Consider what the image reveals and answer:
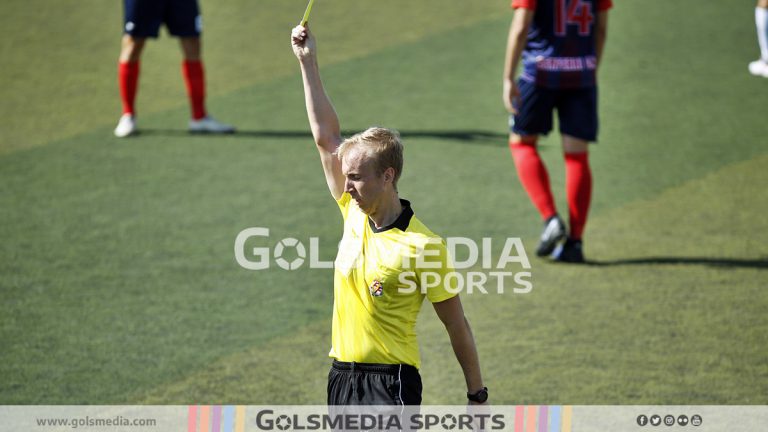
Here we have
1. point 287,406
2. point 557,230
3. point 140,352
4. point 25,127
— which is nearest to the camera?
point 287,406

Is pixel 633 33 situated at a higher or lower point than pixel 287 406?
lower

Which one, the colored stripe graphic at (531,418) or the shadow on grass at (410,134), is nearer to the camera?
the colored stripe graphic at (531,418)

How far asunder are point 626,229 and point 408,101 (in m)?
3.43

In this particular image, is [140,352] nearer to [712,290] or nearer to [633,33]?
[712,290]

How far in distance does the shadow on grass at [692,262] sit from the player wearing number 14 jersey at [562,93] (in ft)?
0.67

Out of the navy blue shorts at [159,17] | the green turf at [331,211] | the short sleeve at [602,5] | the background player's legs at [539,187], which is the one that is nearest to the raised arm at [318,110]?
the green turf at [331,211]

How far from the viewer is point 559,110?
6.96 m

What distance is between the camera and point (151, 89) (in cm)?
1079

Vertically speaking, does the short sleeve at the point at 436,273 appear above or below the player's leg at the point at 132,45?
above

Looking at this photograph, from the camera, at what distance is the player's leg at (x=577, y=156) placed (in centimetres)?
682

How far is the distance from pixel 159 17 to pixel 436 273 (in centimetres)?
645

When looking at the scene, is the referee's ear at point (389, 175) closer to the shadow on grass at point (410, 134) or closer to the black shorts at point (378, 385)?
the black shorts at point (378, 385)

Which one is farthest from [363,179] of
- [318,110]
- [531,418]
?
[531,418]

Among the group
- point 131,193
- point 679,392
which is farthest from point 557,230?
point 131,193
